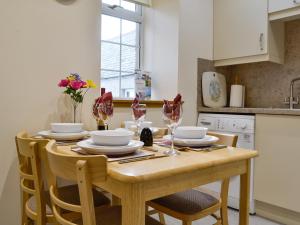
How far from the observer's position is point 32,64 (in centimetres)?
164

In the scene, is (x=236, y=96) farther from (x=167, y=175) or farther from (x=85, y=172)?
(x=85, y=172)

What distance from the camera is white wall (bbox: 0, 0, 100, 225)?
1.56 meters

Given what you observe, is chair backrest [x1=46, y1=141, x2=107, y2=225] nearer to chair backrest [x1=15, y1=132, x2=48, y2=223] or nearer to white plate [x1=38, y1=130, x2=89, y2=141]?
chair backrest [x1=15, y1=132, x2=48, y2=223]

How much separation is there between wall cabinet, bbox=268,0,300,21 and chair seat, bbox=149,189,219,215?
174 cm

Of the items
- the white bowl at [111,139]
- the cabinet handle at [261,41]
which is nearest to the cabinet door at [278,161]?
the cabinet handle at [261,41]

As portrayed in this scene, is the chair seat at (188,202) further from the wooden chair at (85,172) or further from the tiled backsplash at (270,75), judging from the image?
the tiled backsplash at (270,75)

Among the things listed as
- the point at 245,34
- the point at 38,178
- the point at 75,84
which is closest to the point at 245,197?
the point at 38,178

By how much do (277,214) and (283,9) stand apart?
67.1 inches

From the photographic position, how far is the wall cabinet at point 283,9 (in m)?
2.14

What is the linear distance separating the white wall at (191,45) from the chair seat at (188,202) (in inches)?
46.9

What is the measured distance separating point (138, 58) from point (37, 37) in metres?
1.16

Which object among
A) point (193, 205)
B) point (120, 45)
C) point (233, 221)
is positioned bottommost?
point (233, 221)

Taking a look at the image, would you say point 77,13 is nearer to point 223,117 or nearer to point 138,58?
→ point 138,58

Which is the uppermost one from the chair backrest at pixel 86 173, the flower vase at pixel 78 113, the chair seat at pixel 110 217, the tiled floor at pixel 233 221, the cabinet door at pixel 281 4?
the cabinet door at pixel 281 4
